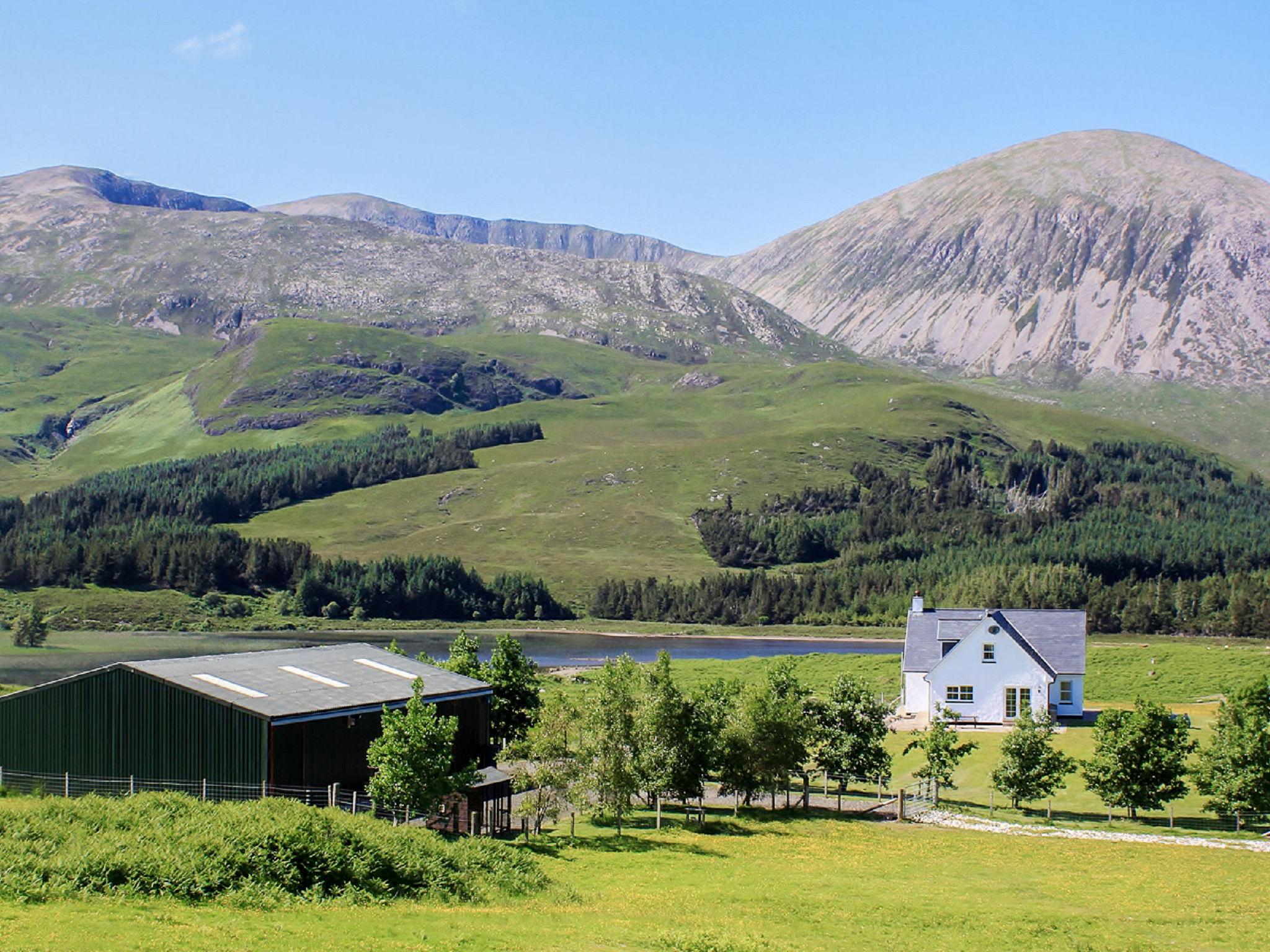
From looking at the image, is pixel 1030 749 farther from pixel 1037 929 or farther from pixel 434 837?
pixel 434 837

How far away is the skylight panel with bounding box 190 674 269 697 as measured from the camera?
4820cm

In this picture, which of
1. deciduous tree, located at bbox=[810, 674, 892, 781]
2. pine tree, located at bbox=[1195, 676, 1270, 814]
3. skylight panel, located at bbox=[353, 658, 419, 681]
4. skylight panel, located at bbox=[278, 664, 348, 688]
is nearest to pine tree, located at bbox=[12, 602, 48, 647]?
skylight panel, located at bbox=[353, 658, 419, 681]

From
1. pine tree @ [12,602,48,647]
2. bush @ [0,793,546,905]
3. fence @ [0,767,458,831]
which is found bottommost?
pine tree @ [12,602,48,647]

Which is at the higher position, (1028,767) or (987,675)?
(987,675)

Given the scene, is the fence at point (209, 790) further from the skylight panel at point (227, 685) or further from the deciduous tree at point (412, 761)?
the skylight panel at point (227, 685)

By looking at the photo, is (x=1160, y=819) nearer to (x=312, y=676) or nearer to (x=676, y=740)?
(x=676, y=740)

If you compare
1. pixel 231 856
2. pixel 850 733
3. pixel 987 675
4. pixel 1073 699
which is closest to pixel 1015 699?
pixel 987 675

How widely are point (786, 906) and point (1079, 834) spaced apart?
22022 millimetres

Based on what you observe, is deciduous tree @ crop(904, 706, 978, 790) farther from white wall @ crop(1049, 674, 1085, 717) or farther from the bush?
white wall @ crop(1049, 674, 1085, 717)

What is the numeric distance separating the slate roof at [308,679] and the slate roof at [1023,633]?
135 feet

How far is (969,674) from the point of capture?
8419 cm

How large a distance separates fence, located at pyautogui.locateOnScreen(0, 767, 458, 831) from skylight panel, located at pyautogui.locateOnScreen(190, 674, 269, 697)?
12.0ft

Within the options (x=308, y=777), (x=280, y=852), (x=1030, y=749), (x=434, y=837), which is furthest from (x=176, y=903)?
(x=1030, y=749)

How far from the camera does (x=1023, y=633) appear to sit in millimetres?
89938
